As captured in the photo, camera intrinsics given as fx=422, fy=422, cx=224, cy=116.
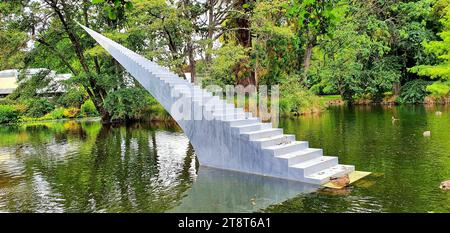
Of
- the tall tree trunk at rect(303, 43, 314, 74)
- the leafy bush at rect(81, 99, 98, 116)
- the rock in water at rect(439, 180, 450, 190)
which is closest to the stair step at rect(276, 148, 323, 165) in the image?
→ the rock in water at rect(439, 180, 450, 190)

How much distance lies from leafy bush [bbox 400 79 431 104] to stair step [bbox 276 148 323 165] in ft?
66.6

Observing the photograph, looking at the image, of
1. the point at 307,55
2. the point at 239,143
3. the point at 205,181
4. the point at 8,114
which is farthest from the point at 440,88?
the point at 8,114

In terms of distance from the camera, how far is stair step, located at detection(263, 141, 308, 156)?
725 centimetres

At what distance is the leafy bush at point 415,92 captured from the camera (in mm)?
25297

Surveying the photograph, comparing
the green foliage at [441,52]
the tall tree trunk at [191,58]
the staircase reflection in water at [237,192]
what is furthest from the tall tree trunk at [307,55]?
the staircase reflection in water at [237,192]

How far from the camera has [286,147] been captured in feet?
24.6

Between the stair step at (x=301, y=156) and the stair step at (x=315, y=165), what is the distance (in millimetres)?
65

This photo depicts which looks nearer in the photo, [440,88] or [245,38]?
[245,38]

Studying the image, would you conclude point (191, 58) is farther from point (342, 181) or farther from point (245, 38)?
point (342, 181)

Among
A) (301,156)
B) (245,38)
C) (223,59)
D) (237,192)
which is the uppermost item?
(245,38)

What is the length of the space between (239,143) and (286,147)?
Result: 866mm

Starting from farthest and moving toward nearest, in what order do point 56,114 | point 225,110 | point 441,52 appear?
point 56,114, point 441,52, point 225,110

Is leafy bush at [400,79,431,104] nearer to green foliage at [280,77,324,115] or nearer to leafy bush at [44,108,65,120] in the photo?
green foliage at [280,77,324,115]
